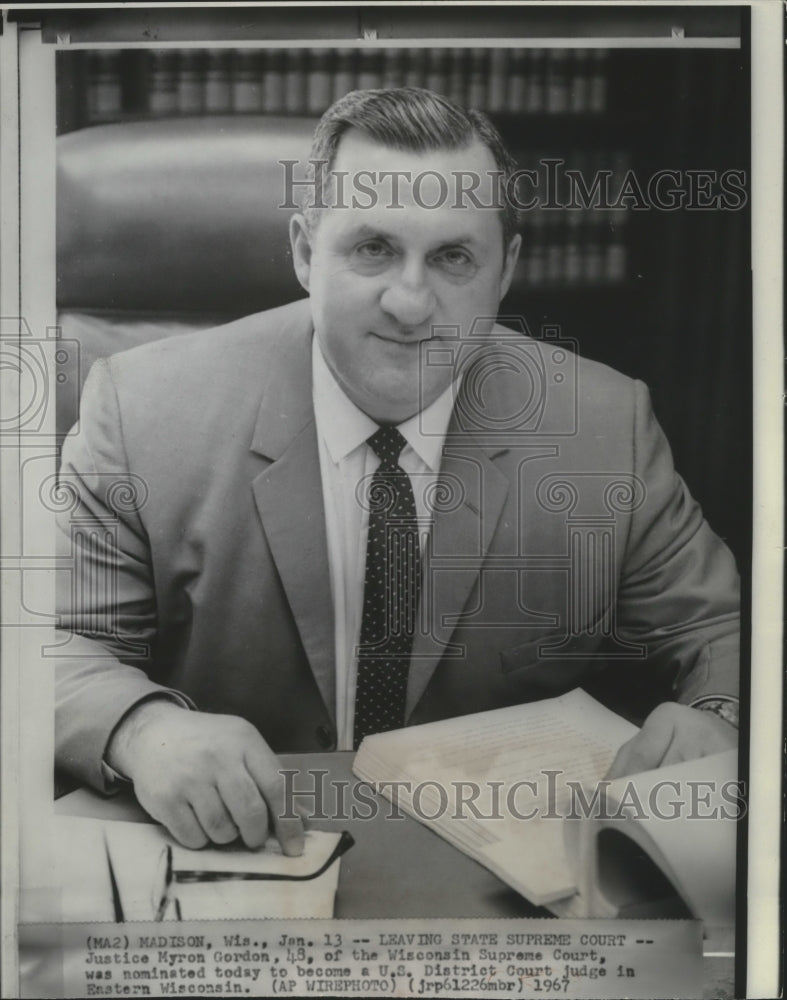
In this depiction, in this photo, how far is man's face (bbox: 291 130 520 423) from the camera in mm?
2186

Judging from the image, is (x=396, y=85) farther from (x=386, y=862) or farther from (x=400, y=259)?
(x=386, y=862)

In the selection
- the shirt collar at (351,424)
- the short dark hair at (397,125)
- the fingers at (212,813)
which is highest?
the short dark hair at (397,125)

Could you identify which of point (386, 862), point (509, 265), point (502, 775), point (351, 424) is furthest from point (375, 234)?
point (386, 862)

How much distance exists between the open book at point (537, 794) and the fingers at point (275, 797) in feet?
0.56

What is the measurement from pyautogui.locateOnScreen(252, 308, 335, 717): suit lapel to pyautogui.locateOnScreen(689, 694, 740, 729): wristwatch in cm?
81

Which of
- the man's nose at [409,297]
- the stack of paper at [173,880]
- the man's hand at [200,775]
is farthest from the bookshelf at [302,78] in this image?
the stack of paper at [173,880]

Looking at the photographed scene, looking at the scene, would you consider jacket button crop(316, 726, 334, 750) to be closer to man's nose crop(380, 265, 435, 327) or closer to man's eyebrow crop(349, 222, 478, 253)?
man's nose crop(380, 265, 435, 327)

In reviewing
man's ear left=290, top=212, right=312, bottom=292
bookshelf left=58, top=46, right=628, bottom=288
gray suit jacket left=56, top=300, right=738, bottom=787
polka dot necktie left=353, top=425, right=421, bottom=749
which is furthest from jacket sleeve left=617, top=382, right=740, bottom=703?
man's ear left=290, top=212, right=312, bottom=292

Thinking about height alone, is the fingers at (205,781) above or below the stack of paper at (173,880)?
above

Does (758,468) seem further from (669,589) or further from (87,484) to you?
(87,484)

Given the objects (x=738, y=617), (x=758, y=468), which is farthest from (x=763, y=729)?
(x=758, y=468)

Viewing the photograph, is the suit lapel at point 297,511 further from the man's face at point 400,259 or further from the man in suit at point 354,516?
the man's face at point 400,259

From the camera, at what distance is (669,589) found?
2.27m

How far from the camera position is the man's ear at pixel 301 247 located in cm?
220
